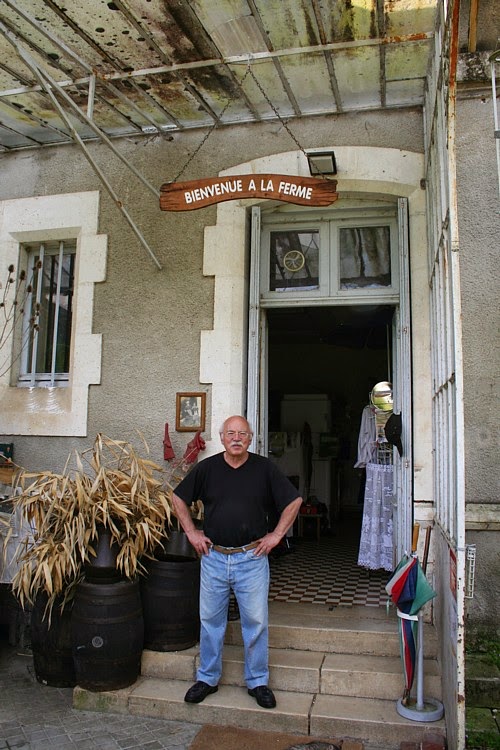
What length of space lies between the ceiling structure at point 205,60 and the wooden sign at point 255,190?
2.52 feet

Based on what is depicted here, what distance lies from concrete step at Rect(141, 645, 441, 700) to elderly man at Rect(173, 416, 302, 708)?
0.20 meters

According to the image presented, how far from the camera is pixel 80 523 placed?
4.24m

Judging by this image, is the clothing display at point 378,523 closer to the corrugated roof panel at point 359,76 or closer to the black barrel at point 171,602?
the black barrel at point 171,602

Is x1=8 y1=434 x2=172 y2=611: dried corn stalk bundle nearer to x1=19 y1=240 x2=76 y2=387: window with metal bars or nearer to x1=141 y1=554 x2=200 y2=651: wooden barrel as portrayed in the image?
x1=141 y1=554 x2=200 y2=651: wooden barrel

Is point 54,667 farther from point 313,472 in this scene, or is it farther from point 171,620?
point 313,472

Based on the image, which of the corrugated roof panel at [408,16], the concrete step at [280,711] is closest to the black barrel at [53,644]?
the concrete step at [280,711]

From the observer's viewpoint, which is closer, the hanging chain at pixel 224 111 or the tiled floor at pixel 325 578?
the hanging chain at pixel 224 111

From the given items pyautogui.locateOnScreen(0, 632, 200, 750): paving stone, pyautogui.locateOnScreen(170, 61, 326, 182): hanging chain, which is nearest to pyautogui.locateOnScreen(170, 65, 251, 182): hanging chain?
→ pyautogui.locateOnScreen(170, 61, 326, 182): hanging chain

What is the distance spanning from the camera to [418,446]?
192 inches

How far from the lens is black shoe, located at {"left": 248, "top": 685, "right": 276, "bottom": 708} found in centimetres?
388

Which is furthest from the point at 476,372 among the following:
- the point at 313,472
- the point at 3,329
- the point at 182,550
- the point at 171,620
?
the point at 313,472

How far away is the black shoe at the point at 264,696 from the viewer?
12.7 ft

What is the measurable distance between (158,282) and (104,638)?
9.60ft

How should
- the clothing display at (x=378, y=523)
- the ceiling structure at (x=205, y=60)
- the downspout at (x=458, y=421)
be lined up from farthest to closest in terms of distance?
1. the clothing display at (x=378, y=523)
2. the ceiling structure at (x=205, y=60)
3. the downspout at (x=458, y=421)
